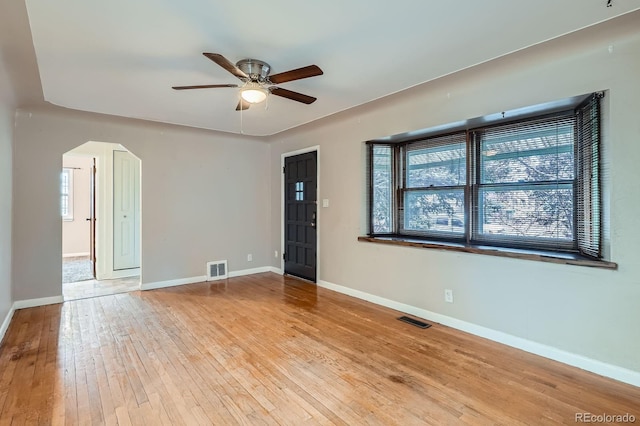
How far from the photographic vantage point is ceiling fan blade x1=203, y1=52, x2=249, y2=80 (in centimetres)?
210

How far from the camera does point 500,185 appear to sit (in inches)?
126

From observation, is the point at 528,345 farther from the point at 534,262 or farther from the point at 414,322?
the point at 414,322

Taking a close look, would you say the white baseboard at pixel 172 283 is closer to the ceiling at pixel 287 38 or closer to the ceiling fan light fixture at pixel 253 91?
the ceiling at pixel 287 38

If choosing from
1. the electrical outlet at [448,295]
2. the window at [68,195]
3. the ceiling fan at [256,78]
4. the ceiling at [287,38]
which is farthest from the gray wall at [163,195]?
the window at [68,195]

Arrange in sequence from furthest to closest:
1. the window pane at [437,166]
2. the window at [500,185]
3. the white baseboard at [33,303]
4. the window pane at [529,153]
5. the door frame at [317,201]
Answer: the door frame at [317,201] < the white baseboard at [33,303] < the window pane at [437,166] < the window pane at [529,153] < the window at [500,185]

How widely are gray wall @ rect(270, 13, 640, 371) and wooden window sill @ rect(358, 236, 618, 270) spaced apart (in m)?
0.05

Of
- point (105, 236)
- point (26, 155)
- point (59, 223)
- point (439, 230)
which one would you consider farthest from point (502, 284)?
point (105, 236)

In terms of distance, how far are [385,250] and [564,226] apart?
5.81ft

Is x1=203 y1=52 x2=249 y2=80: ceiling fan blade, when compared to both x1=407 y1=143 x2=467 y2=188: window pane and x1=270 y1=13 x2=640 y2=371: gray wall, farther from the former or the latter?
x1=407 y1=143 x2=467 y2=188: window pane

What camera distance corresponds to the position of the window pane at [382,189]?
4.27 metres

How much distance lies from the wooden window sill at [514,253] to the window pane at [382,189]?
397 millimetres

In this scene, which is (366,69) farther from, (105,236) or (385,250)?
(105,236)

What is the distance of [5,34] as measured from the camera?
2.21 meters

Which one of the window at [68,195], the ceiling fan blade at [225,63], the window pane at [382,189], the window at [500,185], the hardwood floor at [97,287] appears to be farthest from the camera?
the window at [68,195]
